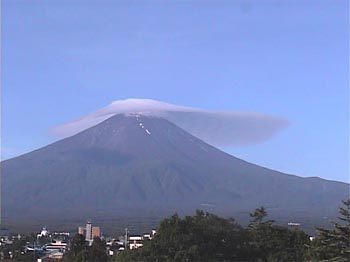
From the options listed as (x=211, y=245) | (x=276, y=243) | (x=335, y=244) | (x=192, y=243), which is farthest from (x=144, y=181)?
(x=335, y=244)

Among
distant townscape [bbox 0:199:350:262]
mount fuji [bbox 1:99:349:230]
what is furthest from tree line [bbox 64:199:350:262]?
mount fuji [bbox 1:99:349:230]

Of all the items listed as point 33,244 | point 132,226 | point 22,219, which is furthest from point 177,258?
point 22,219

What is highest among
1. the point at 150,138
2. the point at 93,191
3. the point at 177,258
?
the point at 150,138

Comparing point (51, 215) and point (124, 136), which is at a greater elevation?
point (124, 136)

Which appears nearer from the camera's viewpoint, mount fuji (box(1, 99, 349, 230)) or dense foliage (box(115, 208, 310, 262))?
dense foliage (box(115, 208, 310, 262))

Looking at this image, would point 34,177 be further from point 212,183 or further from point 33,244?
point 33,244

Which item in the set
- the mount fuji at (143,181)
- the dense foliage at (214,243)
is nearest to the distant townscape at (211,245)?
the dense foliage at (214,243)

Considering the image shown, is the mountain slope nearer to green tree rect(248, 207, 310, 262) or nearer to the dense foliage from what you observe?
green tree rect(248, 207, 310, 262)

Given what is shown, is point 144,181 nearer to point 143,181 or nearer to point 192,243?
point 143,181

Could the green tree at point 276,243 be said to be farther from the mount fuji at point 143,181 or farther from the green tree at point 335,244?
the mount fuji at point 143,181
